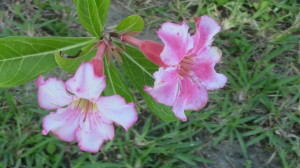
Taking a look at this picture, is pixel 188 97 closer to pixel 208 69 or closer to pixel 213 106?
pixel 208 69

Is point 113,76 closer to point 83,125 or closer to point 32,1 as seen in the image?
point 83,125

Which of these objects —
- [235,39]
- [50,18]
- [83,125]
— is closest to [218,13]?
[235,39]

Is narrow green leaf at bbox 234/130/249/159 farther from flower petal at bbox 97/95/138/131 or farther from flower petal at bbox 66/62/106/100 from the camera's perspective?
flower petal at bbox 66/62/106/100

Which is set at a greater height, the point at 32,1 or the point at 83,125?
the point at 32,1

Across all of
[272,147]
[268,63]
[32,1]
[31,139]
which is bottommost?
[272,147]

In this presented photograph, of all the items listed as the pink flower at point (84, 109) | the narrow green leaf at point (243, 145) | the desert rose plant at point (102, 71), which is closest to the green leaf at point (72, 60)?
the desert rose plant at point (102, 71)
